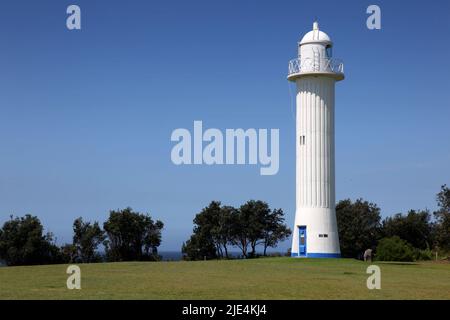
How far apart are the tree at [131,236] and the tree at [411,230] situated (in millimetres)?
23905

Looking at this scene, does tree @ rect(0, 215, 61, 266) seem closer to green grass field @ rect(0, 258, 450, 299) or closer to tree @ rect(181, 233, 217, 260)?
tree @ rect(181, 233, 217, 260)

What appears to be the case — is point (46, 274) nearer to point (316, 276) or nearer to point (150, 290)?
point (150, 290)

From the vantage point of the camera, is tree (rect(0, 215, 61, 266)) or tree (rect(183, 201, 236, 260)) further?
tree (rect(183, 201, 236, 260))

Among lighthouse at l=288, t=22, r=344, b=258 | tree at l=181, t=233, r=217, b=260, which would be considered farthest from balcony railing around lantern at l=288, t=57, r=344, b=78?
tree at l=181, t=233, r=217, b=260

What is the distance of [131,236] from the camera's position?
65688 millimetres

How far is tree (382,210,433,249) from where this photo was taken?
71.8 m

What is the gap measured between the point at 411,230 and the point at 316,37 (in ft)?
93.6

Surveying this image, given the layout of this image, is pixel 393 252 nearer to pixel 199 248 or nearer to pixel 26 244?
pixel 199 248

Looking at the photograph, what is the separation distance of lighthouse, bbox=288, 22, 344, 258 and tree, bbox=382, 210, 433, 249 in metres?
21.5

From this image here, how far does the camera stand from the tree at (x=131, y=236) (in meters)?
64.9
